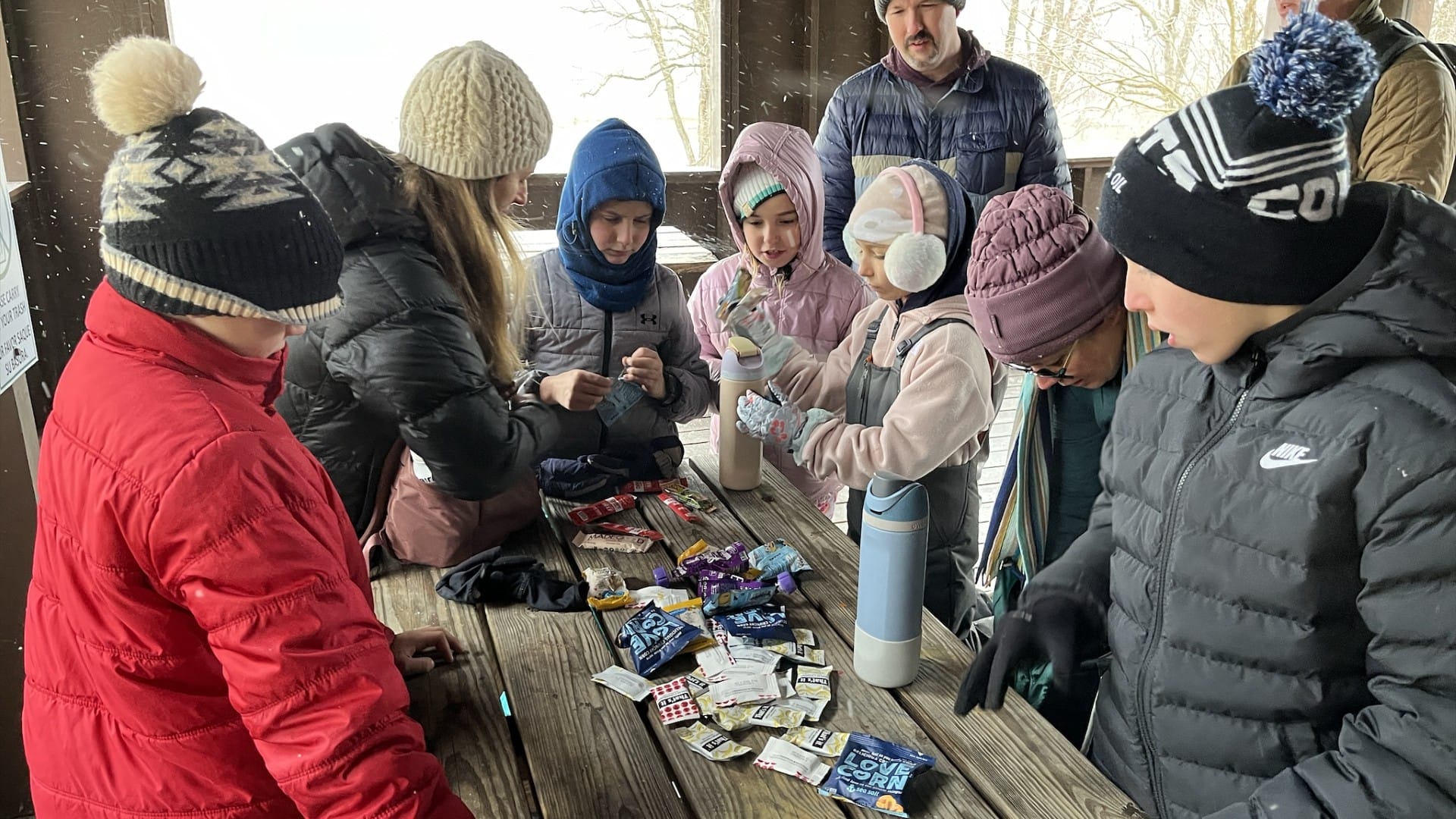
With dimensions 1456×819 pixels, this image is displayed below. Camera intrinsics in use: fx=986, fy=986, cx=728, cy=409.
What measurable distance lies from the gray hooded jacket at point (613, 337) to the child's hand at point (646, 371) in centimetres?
4

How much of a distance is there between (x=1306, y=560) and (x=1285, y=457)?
0.11m

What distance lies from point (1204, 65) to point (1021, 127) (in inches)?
190

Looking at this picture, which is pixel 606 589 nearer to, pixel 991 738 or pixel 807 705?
pixel 807 705

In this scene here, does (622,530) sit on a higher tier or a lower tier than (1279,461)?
lower

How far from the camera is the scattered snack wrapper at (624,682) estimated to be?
4.50 ft

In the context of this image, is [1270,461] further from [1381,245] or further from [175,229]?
[175,229]

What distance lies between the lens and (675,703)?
1344mm

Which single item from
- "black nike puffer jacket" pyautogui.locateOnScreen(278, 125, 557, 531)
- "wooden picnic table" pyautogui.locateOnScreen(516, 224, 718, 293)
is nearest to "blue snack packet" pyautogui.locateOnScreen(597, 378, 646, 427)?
"black nike puffer jacket" pyautogui.locateOnScreen(278, 125, 557, 531)

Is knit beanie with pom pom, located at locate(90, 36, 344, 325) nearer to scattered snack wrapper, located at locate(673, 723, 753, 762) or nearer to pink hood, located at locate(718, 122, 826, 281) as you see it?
scattered snack wrapper, located at locate(673, 723, 753, 762)

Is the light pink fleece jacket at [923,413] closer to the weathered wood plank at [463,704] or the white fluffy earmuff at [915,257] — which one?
the white fluffy earmuff at [915,257]

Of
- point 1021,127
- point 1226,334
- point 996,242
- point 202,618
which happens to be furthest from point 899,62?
point 202,618

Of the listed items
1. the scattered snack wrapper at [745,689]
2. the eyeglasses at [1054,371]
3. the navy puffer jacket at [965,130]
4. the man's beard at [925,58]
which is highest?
the man's beard at [925,58]

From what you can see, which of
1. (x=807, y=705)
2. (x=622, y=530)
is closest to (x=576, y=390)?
(x=622, y=530)

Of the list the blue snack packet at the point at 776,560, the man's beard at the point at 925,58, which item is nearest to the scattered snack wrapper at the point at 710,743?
the blue snack packet at the point at 776,560
